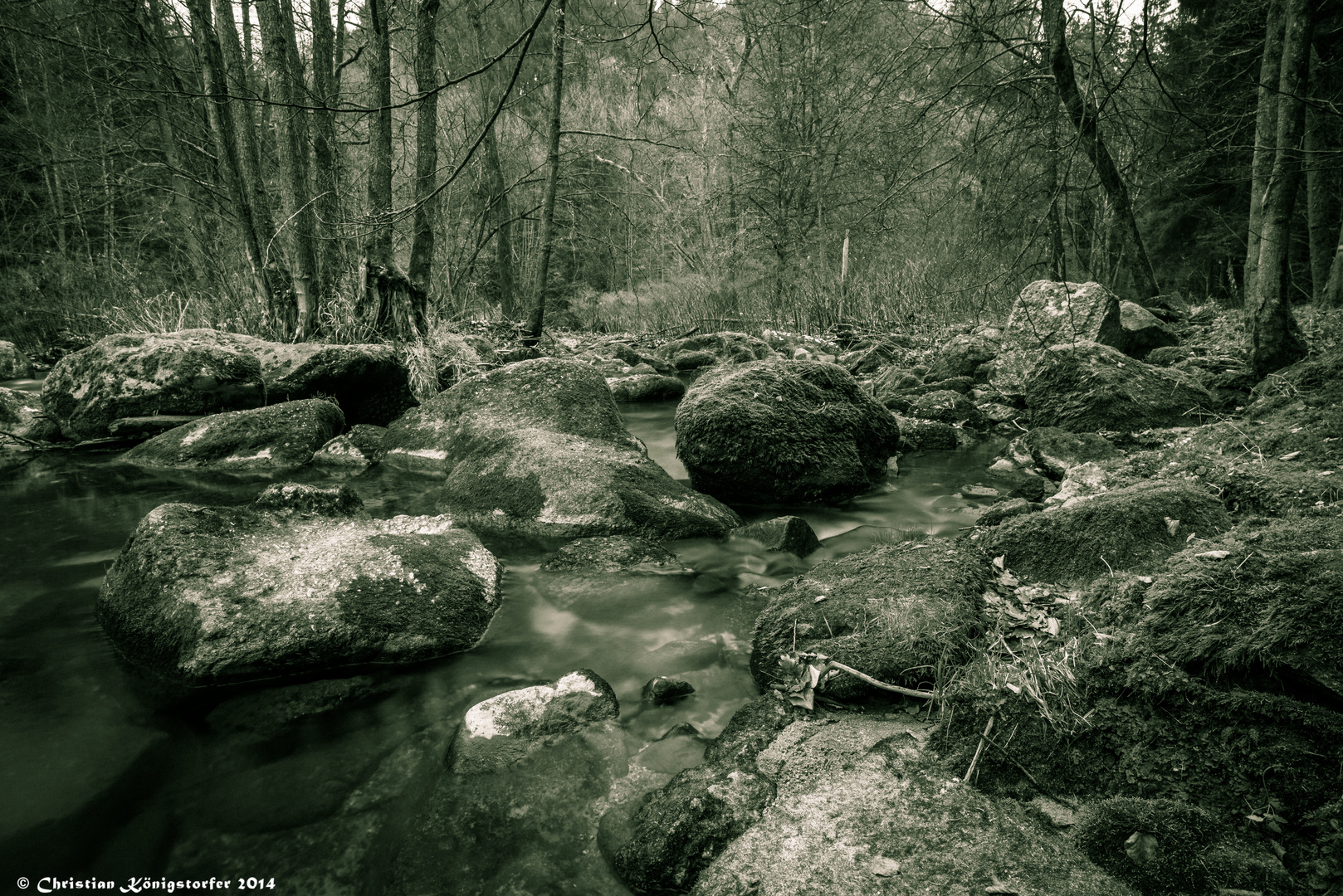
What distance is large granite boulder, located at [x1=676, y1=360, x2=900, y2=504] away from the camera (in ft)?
16.7

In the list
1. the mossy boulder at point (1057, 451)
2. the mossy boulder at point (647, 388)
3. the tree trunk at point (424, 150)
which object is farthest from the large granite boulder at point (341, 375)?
the mossy boulder at point (1057, 451)

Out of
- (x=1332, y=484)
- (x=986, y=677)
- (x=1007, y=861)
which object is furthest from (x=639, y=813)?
(x=1332, y=484)

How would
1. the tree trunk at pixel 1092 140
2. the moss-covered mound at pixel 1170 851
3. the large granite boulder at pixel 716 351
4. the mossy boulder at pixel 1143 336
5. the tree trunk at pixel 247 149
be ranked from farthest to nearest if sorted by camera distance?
the large granite boulder at pixel 716 351 → the tree trunk at pixel 247 149 → the mossy boulder at pixel 1143 336 → the tree trunk at pixel 1092 140 → the moss-covered mound at pixel 1170 851

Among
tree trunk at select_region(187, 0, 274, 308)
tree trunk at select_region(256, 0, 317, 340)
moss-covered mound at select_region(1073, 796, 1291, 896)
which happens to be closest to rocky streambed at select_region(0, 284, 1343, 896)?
moss-covered mound at select_region(1073, 796, 1291, 896)

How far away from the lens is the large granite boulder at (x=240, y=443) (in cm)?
624

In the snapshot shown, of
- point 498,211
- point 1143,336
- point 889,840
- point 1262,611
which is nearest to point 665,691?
point 889,840

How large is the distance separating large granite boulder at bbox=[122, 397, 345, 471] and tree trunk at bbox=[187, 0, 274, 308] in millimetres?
2978

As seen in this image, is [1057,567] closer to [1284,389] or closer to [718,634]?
[718,634]

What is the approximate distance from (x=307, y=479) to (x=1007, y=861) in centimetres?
581

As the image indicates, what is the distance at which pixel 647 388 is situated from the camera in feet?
32.0

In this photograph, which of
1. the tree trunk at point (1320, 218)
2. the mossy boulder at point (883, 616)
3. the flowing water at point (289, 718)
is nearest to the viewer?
the flowing water at point (289, 718)

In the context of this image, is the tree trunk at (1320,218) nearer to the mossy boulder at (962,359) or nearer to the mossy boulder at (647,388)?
the mossy boulder at (962,359)

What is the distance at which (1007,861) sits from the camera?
5.39 ft

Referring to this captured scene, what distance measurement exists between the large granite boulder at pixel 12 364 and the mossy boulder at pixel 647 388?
9348 millimetres
